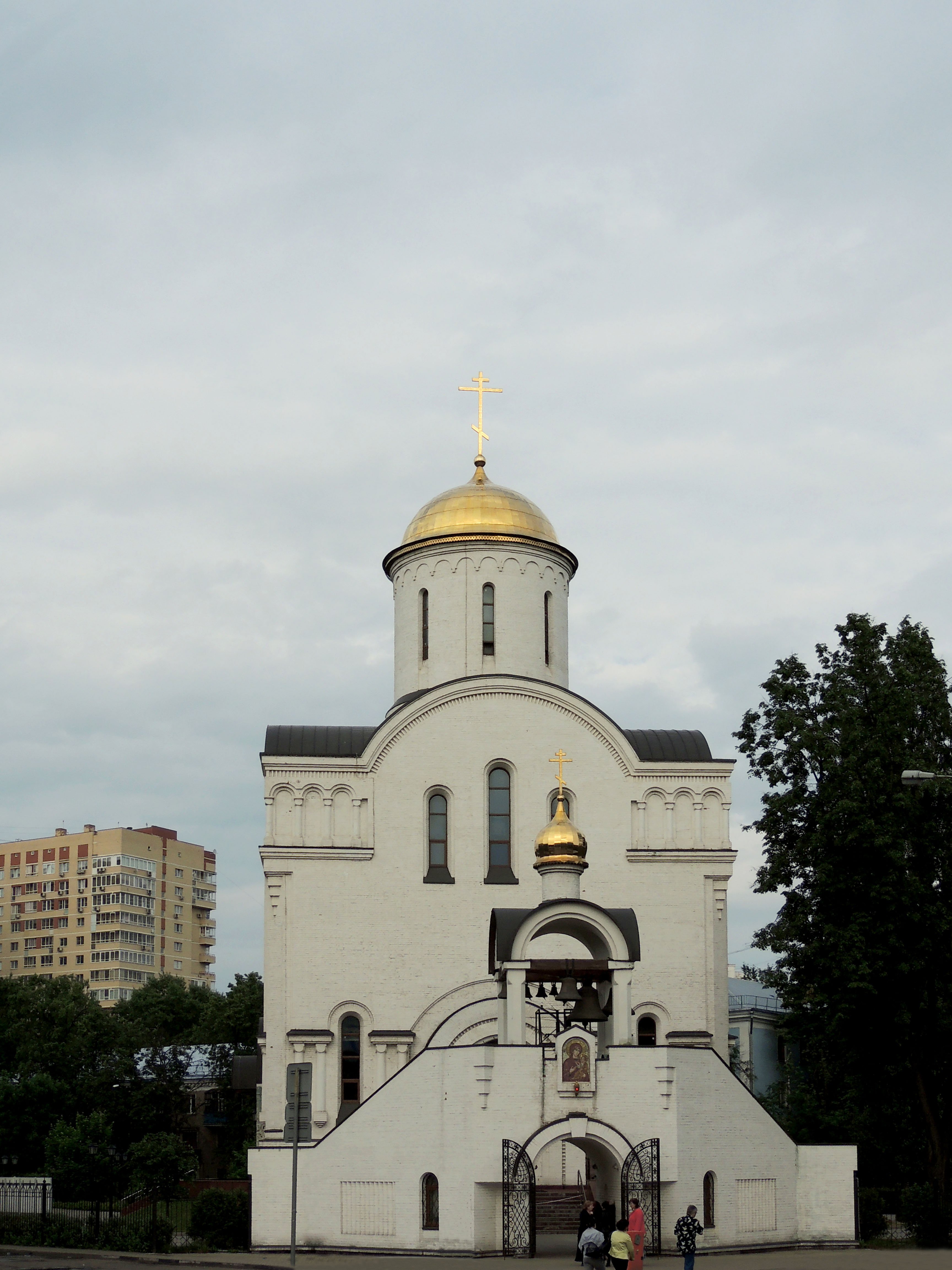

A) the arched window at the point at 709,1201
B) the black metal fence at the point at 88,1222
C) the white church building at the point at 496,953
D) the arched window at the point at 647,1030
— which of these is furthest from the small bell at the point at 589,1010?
the black metal fence at the point at 88,1222

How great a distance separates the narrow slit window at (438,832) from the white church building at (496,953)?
0.05 metres

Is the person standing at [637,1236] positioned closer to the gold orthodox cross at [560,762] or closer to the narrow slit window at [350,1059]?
the gold orthodox cross at [560,762]

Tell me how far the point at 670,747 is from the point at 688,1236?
1244cm

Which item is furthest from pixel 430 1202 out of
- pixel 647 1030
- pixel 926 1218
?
pixel 926 1218

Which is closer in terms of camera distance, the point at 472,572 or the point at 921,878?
the point at 921,878

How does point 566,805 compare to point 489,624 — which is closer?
point 566,805

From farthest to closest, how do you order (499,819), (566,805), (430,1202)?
1. (499,819)
2. (566,805)
3. (430,1202)

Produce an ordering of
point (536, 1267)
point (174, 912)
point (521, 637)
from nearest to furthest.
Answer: point (536, 1267) < point (521, 637) < point (174, 912)

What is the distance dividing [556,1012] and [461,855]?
431cm

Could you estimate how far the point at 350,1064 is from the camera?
2630cm

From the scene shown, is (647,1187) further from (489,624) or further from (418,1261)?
(489,624)

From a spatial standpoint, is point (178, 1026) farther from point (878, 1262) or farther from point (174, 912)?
point (878, 1262)

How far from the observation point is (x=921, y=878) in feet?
80.3

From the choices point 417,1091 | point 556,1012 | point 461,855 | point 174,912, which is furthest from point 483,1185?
point 174,912
